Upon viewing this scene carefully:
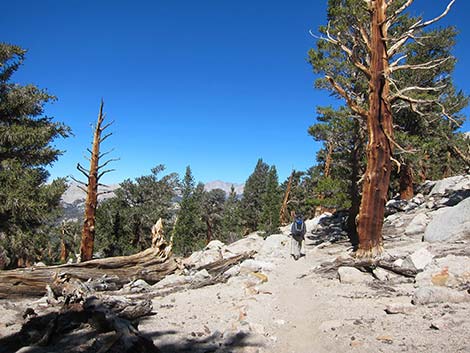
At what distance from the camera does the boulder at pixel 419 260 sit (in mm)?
7121

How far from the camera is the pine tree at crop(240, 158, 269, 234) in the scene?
44219 mm

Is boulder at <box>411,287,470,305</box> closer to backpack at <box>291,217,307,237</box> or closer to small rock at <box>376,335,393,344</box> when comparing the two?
small rock at <box>376,335,393,344</box>

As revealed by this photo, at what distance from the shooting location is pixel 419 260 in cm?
727

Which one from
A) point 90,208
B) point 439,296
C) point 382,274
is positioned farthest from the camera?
point 90,208

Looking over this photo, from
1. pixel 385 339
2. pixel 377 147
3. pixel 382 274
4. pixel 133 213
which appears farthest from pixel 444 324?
pixel 133 213

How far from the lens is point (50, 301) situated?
21.1 ft

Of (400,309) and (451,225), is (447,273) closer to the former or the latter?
(400,309)

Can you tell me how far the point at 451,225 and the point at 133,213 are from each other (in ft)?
67.5

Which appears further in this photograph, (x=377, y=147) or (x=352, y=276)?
(x=377, y=147)

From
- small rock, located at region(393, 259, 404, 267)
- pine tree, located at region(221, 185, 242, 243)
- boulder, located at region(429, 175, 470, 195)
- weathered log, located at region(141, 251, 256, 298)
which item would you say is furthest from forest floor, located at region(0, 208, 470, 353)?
pine tree, located at region(221, 185, 242, 243)

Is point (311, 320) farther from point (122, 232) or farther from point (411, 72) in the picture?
point (122, 232)

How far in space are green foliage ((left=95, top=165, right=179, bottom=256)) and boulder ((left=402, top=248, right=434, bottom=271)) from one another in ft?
63.2

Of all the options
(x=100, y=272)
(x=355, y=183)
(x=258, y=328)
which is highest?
(x=355, y=183)

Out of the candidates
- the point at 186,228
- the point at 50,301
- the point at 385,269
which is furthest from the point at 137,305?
the point at 186,228
